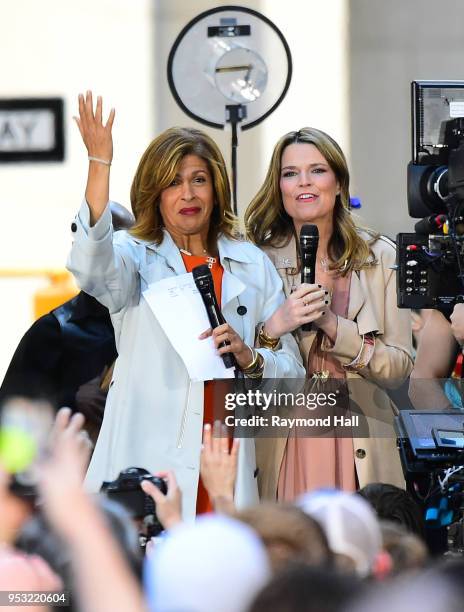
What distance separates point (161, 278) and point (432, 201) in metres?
0.84

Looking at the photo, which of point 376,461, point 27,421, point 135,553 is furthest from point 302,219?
point 135,553

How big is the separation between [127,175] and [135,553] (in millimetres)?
5342

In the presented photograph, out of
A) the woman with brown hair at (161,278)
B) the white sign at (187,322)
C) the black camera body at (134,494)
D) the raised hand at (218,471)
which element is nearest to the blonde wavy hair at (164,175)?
the woman with brown hair at (161,278)

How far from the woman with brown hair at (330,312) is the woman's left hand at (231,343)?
21 centimetres

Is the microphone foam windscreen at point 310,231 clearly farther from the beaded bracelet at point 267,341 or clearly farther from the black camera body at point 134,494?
the black camera body at point 134,494

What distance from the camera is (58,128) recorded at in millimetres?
7277

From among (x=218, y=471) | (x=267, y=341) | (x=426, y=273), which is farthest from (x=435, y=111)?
(x=218, y=471)

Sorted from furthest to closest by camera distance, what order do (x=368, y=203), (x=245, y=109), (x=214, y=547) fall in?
(x=368, y=203) → (x=245, y=109) → (x=214, y=547)

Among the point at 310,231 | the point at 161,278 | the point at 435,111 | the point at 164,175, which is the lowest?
the point at 161,278

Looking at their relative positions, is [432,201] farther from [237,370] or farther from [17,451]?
[17,451]

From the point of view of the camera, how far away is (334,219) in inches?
165

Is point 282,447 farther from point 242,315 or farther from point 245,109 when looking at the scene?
point 245,109

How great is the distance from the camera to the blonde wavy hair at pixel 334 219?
410 centimetres

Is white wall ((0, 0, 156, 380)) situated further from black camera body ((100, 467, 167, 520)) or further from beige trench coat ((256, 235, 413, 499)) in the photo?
black camera body ((100, 467, 167, 520))
